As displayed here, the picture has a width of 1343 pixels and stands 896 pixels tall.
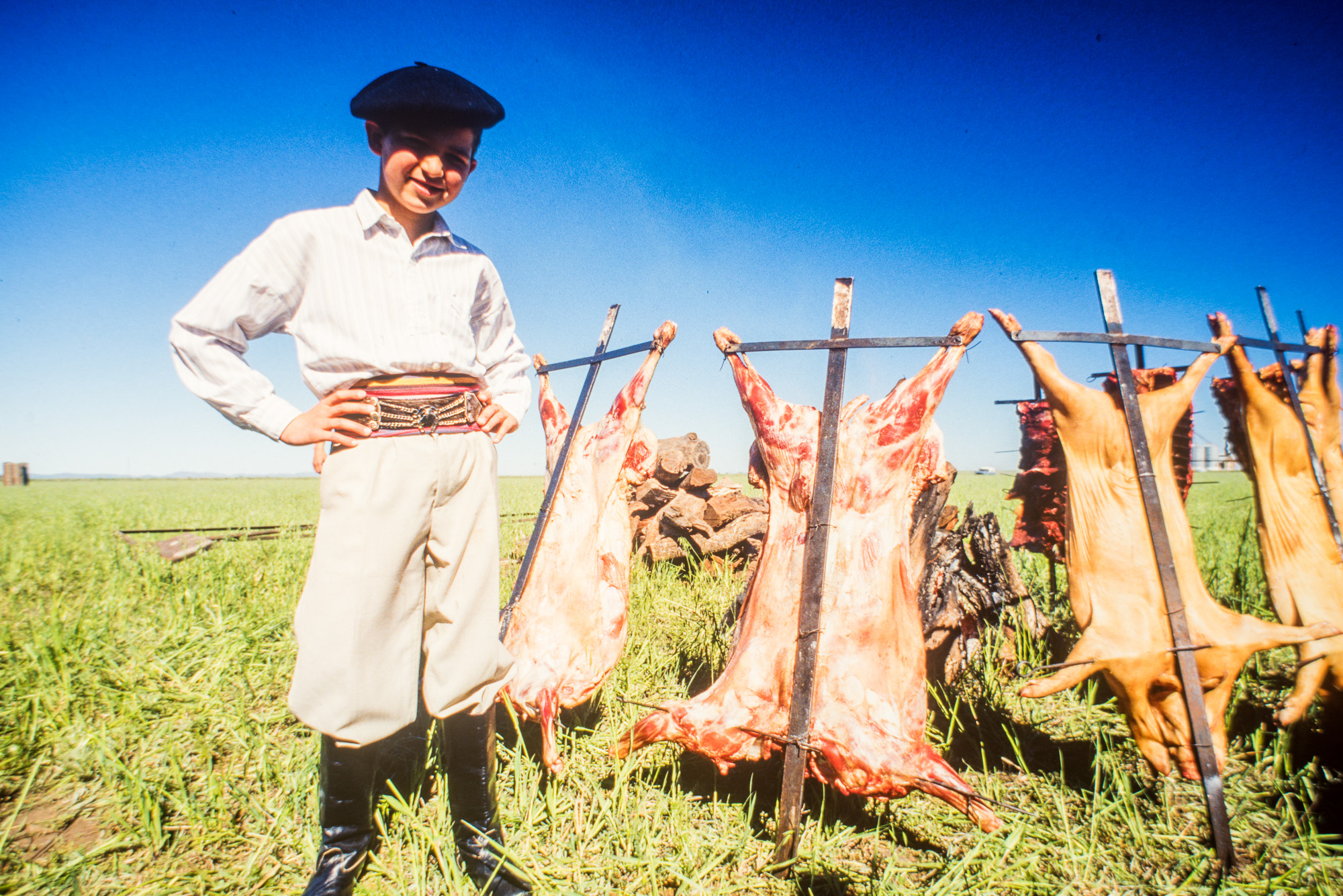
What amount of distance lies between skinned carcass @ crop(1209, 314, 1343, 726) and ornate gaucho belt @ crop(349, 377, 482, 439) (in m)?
3.73

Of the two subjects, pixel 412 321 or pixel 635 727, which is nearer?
pixel 412 321

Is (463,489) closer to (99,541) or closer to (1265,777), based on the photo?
(1265,777)

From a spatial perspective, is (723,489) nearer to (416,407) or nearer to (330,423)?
(416,407)

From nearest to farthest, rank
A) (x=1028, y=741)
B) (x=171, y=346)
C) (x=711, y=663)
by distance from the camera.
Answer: (x=171, y=346) → (x=1028, y=741) → (x=711, y=663)

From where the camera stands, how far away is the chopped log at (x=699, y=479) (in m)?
6.93

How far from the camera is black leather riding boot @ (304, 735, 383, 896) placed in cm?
197

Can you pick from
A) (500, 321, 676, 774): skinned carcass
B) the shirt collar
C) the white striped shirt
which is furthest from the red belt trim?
(500, 321, 676, 774): skinned carcass

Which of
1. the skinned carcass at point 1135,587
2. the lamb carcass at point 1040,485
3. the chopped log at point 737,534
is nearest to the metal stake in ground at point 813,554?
the skinned carcass at point 1135,587

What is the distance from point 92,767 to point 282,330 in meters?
2.74

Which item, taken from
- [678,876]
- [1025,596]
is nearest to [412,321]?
[678,876]

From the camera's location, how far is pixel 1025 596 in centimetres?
425

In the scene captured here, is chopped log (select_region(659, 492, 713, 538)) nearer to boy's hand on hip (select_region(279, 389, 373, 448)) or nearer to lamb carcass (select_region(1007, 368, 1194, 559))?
lamb carcass (select_region(1007, 368, 1194, 559))

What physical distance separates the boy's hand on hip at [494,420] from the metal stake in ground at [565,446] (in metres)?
0.87

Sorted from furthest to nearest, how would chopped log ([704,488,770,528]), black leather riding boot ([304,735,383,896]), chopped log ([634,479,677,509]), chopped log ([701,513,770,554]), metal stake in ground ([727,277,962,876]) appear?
chopped log ([634,479,677,509]) < chopped log ([704,488,770,528]) < chopped log ([701,513,770,554]) < metal stake in ground ([727,277,962,876]) < black leather riding boot ([304,735,383,896])
